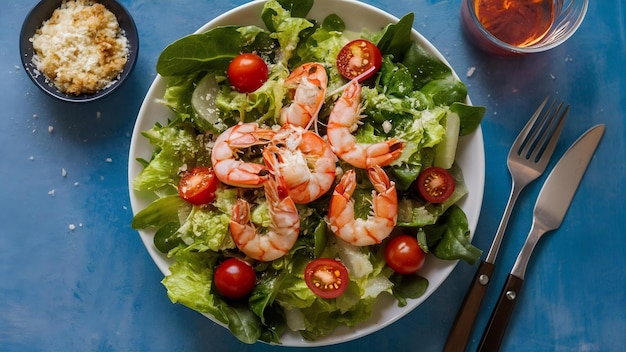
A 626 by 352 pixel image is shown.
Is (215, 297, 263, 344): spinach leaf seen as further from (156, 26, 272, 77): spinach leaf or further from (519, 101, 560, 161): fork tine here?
(519, 101, 560, 161): fork tine

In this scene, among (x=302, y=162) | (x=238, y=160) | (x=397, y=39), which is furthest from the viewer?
(x=397, y=39)

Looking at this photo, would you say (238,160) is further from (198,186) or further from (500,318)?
(500,318)

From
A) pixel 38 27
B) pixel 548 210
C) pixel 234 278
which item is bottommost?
pixel 234 278

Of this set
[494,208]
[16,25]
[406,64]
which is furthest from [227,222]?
[16,25]

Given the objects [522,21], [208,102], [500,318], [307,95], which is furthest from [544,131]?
[208,102]

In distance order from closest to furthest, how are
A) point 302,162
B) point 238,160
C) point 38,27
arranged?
point 302,162
point 238,160
point 38,27

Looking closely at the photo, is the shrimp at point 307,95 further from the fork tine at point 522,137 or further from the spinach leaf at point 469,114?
the fork tine at point 522,137
